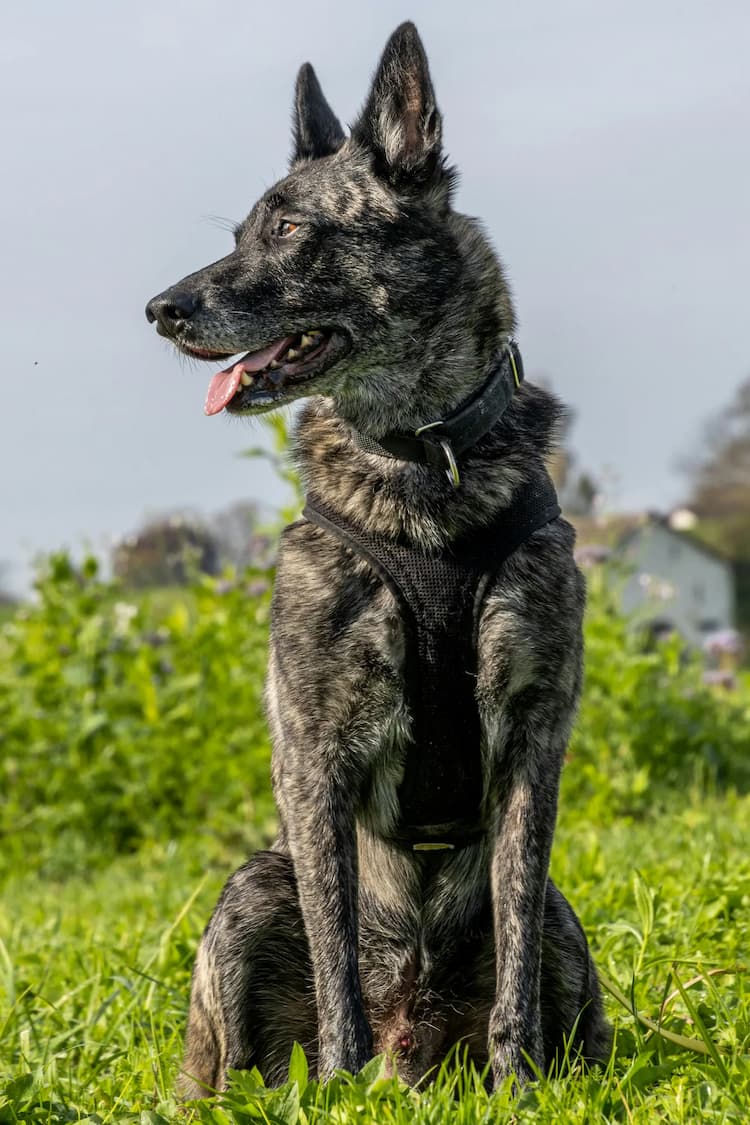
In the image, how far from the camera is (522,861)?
262cm

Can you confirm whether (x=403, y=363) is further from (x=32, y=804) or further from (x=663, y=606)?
(x=32, y=804)

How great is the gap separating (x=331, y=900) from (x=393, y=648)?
0.53 m

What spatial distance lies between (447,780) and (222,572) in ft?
14.1

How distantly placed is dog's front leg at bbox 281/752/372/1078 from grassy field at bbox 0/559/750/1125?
0.63ft

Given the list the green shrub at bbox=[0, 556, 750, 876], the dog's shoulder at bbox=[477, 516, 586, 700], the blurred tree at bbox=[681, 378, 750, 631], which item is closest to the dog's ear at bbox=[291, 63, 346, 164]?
the dog's shoulder at bbox=[477, 516, 586, 700]

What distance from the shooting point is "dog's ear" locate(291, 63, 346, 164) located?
340 cm

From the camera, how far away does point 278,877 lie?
2.90m

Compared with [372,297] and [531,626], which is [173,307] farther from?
[531,626]

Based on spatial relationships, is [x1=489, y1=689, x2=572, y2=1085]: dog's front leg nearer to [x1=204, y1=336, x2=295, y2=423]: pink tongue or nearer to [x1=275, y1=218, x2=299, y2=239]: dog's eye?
[x1=204, y1=336, x2=295, y2=423]: pink tongue

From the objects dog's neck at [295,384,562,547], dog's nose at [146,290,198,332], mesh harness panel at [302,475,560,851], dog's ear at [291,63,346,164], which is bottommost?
mesh harness panel at [302,475,560,851]

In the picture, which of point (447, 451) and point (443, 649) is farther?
point (447, 451)

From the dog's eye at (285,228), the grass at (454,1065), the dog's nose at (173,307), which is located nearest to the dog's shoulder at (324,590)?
the dog's nose at (173,307)

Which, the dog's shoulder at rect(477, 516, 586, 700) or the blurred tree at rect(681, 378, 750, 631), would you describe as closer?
the dog's shoulder at rect(477, 516, 586, 700)

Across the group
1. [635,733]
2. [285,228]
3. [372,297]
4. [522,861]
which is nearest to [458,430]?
[372,297]
